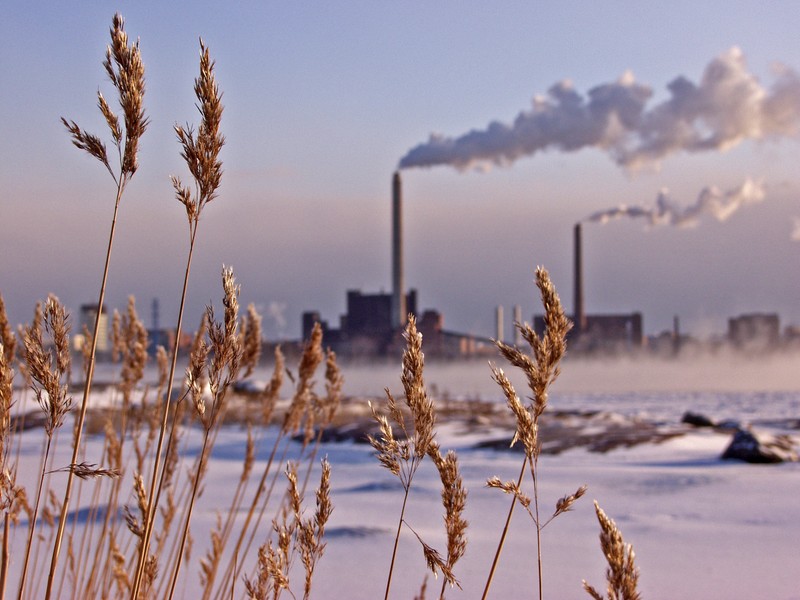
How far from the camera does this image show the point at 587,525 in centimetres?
487

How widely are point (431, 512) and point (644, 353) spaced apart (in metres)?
45.2

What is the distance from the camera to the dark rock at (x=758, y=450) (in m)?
7.52

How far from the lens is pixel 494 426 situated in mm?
11953

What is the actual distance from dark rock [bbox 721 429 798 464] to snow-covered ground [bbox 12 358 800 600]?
15cm

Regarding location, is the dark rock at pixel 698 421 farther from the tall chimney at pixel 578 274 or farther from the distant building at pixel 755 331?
the distant building at pixel 755 331

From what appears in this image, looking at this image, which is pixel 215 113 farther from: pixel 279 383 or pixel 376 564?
pixel 376 564

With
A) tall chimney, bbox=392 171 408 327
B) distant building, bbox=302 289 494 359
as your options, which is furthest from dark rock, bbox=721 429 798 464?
distant building, bbox=302 289 494 359

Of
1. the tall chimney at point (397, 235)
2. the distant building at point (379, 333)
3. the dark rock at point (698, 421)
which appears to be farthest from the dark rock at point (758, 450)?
the distant building at point (379, 333)

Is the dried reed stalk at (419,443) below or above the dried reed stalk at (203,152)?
below

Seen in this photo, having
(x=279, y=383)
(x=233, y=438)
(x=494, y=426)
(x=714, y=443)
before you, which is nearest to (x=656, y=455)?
(x=714, y=443)

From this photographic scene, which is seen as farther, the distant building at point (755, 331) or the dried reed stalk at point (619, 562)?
the distant building at point (755, 331)

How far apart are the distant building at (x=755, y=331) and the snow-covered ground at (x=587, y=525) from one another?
44410mm

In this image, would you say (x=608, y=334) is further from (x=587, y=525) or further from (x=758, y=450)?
(x=587, y=525)

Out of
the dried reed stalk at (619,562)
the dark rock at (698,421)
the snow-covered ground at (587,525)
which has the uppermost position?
the dark rock at (698,421)
